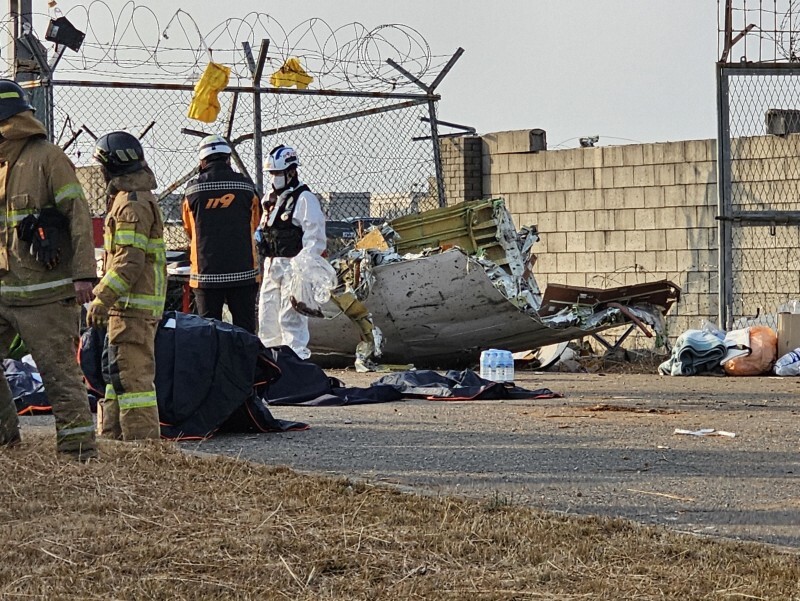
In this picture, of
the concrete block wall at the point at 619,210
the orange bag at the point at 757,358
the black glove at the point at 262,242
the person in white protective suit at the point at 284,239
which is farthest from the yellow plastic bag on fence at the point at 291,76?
the orange bag at the point at 757,358

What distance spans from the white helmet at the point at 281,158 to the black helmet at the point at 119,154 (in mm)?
4201

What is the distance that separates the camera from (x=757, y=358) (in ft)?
40.7

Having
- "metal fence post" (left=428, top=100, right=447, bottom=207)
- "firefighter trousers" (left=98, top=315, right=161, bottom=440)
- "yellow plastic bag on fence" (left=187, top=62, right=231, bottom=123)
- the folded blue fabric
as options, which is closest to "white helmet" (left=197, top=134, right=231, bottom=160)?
"yellow plastic bag on fence" (left=187, top=62, right=231, bottom=123)

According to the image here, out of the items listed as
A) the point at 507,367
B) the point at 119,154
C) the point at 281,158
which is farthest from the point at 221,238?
the point at 119,154

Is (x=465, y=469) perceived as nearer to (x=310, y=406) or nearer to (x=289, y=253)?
(x=310, y=406)

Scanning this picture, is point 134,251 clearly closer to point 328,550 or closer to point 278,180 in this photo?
point 328,550

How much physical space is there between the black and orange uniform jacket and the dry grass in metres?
4.71

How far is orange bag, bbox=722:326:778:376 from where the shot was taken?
12.4 meters

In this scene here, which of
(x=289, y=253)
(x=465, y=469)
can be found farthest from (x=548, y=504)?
(x=289, y=253)

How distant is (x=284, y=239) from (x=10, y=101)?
512cm

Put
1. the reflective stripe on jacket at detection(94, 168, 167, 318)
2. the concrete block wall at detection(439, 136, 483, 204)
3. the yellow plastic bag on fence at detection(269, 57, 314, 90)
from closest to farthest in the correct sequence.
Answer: the reflective stripe on jacket at detection(94, 168, 167, 318), the yellow plastic bag on fence at detection(269, 57, 314, 90), the concrete block wall at detection(439, 136, 483, 204)

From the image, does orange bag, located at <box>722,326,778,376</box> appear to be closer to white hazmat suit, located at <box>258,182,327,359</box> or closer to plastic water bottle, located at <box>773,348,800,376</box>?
plastic water bottle, located at <box>773,348,800,376</box>

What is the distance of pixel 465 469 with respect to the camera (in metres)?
6.55

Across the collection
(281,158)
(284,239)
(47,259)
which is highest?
(281,158)
